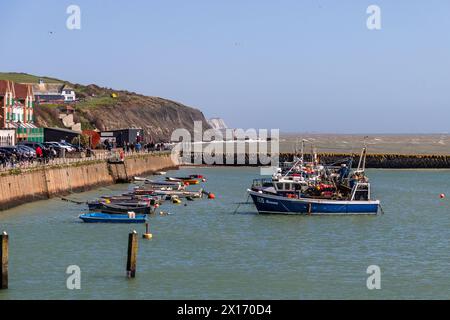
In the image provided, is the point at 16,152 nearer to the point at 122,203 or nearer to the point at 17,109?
the point at 122,203

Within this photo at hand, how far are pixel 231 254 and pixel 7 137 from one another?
60.5 metres

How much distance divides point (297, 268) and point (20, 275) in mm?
12645

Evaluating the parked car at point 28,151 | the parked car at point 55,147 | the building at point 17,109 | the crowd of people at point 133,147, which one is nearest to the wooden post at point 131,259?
the parked car at point 28,151

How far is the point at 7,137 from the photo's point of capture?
105 meters

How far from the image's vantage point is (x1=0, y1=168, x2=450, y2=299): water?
4034 cm

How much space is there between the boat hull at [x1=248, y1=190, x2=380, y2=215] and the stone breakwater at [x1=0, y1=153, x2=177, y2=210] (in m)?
16.9

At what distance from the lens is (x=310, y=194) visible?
6988 cm

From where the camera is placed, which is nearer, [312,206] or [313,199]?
[312,206]

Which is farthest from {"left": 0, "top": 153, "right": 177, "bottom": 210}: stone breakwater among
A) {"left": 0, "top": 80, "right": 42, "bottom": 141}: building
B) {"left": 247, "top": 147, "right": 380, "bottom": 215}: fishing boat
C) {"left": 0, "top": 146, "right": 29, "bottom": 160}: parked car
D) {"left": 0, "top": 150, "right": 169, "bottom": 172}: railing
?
{"left": 247, "top": 147, "right": 380, "bottom": 215}: fishing boat

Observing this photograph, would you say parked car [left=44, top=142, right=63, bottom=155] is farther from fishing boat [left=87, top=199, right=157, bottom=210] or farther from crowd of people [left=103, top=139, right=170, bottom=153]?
fishing boat [left=87, top=199, right=157, bottom=210]

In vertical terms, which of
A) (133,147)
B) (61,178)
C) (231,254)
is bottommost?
(231,254)

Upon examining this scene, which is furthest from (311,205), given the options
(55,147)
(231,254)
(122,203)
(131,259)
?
(55,147)

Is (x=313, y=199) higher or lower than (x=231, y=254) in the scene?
higher
